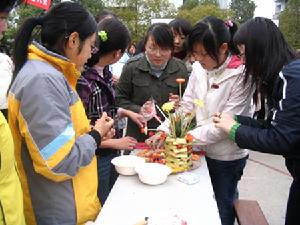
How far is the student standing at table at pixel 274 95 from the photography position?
1593 mm

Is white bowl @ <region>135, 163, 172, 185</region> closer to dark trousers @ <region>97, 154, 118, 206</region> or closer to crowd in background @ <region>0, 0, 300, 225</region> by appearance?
crowd in background @ <region>0, 0, 300, 225</region>

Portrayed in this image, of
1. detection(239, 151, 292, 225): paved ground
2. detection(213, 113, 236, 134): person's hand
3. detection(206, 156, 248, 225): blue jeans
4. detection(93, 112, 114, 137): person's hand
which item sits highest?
detection(93, 112, 114, 137): person's hand

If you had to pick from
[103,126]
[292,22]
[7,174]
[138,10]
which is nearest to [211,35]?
[103,126]

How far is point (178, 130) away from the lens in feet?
6.56

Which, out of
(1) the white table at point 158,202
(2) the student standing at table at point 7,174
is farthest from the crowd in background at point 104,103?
(1) the white table at point 158,202

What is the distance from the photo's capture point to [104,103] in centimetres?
215

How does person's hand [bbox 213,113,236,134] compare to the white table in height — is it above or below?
above

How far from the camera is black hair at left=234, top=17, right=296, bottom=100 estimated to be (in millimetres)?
1771

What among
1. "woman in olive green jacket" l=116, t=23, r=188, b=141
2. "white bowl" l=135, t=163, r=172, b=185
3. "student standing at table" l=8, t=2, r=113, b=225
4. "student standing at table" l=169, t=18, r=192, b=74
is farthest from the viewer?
"student standing at table" l=169, t=18, r=192, b=74

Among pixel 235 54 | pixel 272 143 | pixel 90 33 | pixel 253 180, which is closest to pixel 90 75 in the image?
pixel 90 33

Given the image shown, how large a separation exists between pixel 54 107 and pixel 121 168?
66 centimetres

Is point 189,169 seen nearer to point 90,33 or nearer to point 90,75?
point 90,75

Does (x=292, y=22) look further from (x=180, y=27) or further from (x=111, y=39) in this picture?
(x=111, y=39)

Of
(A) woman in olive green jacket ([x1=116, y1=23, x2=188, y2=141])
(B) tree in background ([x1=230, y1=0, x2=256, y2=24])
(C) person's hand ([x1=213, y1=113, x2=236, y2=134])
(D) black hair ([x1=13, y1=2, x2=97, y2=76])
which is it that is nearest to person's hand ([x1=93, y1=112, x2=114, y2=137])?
(D) black hair ([x1=13, y1=2, x2=97, y2=76])
